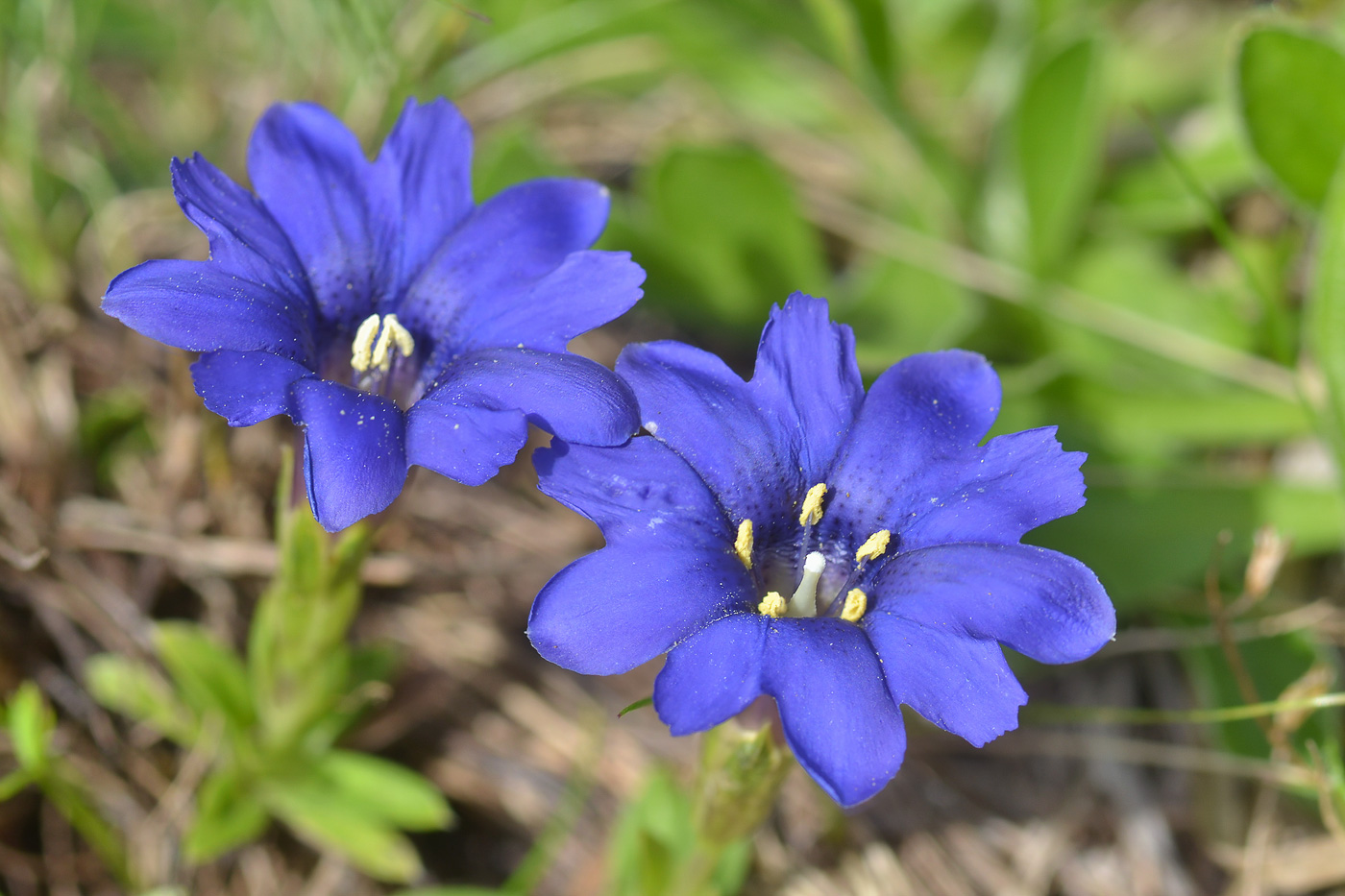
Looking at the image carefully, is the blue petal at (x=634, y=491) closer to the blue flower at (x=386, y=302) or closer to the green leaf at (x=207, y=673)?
the blue flower at (x=386, y=302)

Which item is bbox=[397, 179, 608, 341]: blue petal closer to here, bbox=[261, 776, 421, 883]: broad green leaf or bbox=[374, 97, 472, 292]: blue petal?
bbox=[374, 97, 472, 292]: blue petal

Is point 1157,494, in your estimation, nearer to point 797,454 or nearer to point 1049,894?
point 1049,894

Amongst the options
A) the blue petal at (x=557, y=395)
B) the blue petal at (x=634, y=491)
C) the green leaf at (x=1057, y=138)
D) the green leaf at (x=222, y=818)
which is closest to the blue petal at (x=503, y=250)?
the blue petal at (x=557, y=395)

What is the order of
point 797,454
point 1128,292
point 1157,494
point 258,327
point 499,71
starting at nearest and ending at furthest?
1. point 258,327
2. point 797,454
3. point 1157,494
4. point 1128,292
5. point 499,71

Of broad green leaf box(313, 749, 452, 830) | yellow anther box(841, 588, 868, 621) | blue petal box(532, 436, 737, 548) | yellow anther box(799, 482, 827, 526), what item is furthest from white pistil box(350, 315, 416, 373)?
broad green leaf box(313, 749, 452, 830)

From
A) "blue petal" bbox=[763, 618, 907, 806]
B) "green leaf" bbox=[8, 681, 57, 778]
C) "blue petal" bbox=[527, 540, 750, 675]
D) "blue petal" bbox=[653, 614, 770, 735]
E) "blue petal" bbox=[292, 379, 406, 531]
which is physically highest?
"blue petal" bbox=[292, 379, 406, 531]

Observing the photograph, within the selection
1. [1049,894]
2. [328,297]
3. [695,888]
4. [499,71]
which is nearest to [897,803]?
[1049,894]

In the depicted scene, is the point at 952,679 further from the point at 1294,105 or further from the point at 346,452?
the point at 1294,105
